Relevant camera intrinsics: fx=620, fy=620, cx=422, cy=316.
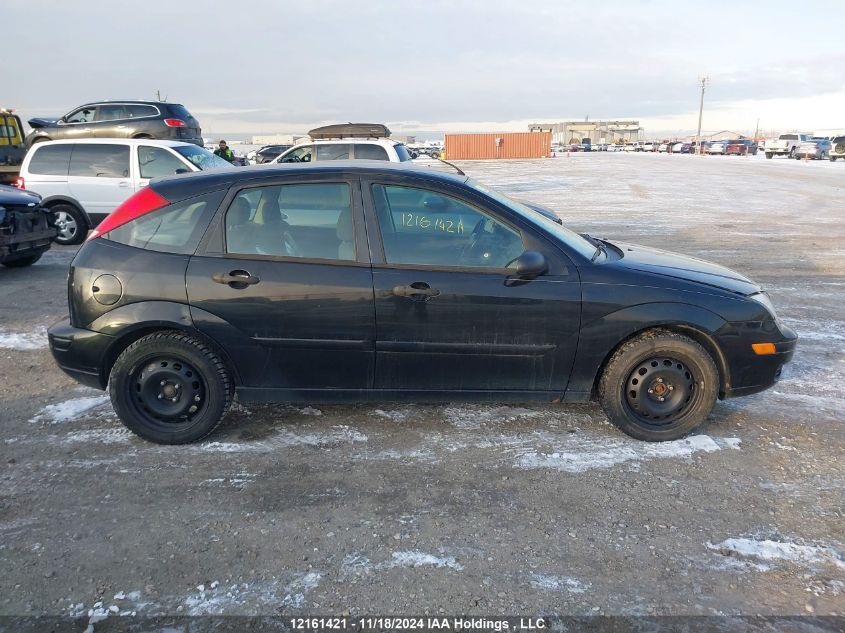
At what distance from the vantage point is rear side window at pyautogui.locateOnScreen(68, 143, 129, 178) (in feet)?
34.1

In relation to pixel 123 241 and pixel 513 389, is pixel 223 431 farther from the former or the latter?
pixel 513 389

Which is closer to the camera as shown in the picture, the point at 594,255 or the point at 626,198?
the point at 594,255

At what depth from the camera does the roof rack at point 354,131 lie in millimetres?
18953

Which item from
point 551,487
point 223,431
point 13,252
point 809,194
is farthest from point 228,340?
point 809,194

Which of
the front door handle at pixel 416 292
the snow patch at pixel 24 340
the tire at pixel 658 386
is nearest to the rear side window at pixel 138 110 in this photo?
the snow patch at pixel 24 340

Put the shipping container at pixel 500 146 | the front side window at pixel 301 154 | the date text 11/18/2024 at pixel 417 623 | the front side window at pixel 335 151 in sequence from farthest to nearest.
Answer: the shipping container at pixel 500 146, the front side window at pixel 301 154, the front side window at pixel 335 151, the date text 11/18/2024 at pixel 417 623

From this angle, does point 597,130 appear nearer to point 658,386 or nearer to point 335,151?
point 335,151

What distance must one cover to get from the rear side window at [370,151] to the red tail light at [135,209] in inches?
351

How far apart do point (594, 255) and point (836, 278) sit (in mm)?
5998

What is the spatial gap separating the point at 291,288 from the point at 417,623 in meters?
1.97

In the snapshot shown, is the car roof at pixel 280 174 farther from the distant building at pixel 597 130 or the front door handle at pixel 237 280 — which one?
the distant building at pixel 597 130

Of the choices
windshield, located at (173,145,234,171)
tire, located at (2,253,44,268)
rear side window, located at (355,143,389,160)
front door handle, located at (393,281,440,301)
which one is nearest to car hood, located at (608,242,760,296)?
front door handle, located at (393,281,440,301)

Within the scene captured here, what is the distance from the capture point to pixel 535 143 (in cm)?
5488

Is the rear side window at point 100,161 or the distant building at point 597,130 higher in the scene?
the distant building at point 597,130
